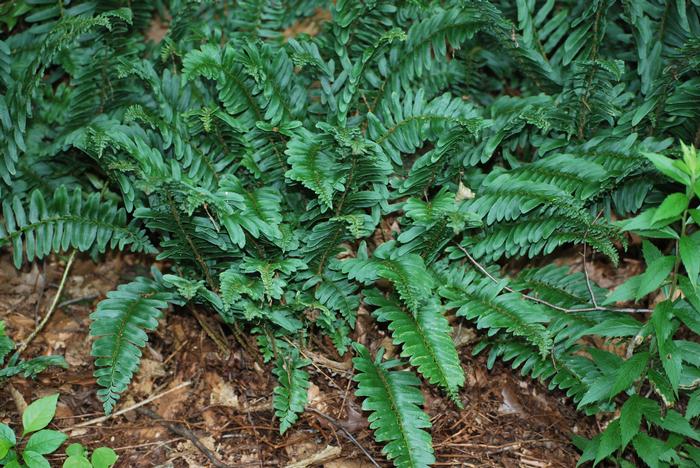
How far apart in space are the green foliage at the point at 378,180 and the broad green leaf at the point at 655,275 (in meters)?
0.16

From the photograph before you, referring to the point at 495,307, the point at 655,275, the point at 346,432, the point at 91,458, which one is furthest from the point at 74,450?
the point at 655,275

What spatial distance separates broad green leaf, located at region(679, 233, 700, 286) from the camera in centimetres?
269

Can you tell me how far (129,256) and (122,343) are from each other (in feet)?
3.81

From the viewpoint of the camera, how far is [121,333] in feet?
11.3

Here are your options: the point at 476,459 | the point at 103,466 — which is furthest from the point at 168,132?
the point at 476,459

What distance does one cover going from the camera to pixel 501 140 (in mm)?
4000

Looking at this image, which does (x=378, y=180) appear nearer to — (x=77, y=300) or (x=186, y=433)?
(x=186, y=433)

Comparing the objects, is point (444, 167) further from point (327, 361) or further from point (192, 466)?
point (192, 466)

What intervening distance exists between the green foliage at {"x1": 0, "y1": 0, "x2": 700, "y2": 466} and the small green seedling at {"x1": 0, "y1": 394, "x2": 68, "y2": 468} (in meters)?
0.26

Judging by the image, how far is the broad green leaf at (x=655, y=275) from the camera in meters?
2.84

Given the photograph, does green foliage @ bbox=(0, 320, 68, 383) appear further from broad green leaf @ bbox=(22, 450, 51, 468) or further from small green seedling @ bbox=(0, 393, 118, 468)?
broad green leaf @ bbox=(22, 450, 51, 468)

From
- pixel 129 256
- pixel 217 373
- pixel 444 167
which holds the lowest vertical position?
pixel 217 373

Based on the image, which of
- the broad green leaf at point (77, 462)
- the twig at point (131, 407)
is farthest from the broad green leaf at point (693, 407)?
the broad green leaf at point (77, 462)

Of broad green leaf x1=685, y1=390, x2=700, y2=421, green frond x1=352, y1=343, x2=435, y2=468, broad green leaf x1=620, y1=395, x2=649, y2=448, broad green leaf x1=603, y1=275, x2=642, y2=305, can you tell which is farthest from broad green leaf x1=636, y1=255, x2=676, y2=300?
green frond x1=352, y1=343, x2=435, y2=468
